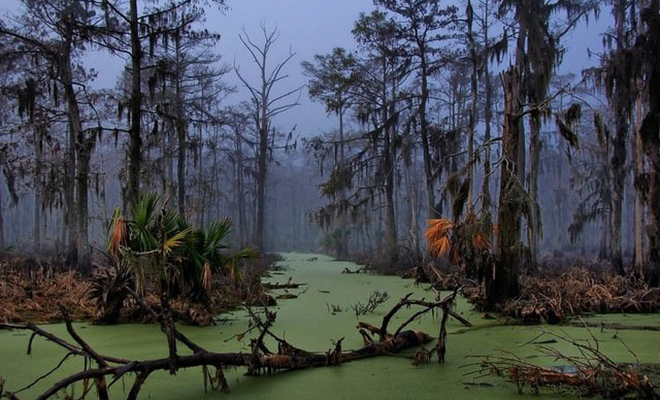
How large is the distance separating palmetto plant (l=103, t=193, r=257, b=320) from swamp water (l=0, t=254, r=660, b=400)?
1.90ft

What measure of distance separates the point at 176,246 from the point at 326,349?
2.06 m

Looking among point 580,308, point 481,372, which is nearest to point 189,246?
→ point 481,372

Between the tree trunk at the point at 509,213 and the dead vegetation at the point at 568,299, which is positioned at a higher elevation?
the tree trunk at the point at 509,213

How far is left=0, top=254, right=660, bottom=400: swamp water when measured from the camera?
369 cm

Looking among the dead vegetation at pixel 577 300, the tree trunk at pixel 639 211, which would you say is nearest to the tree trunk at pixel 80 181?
the dead vegetation at pixel 577 300

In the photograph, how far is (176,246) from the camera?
5855mm

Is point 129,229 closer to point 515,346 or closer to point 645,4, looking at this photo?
point 515,346

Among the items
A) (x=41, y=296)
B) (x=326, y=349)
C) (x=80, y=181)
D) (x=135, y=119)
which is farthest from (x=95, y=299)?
(x=326, y=349)

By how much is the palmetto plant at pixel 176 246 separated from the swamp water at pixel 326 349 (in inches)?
22.8

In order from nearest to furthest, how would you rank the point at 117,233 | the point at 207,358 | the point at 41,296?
1. the point at 207,358
2. the point at 117,233
3. the point at 41,296

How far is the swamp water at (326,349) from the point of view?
369 centimetres

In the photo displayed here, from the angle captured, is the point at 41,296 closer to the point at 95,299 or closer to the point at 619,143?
the point at 95,299

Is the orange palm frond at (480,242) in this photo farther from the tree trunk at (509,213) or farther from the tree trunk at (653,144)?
the tree trunk at (653,144)

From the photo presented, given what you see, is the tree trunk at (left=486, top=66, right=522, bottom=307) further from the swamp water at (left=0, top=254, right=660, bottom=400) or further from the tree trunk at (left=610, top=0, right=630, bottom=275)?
the tree trunk at (left=610, top=0, right=630, bottom=275)
